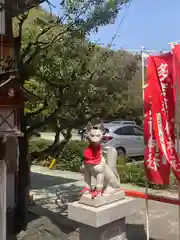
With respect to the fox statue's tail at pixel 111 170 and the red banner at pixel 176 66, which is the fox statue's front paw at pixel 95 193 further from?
the red banner at pixel 176 66

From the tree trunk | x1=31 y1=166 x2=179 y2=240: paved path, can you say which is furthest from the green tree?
x1=31 y1=166 x2=179 y2=240: paved path

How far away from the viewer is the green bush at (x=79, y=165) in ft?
36.5

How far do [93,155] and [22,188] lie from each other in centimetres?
217

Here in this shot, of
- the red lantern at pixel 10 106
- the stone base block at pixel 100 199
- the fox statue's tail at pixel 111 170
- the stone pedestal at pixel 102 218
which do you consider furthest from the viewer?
the fox statue's tail at pixel 111 170

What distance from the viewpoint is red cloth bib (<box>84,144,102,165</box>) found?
5.10 meters

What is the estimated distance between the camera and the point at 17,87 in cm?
487

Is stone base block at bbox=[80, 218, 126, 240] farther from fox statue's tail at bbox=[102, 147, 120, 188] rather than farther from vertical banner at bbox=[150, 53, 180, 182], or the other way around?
vertical banner at bbox=[150, 53, 180, 182]

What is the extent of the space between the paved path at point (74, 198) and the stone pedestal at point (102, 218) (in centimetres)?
144

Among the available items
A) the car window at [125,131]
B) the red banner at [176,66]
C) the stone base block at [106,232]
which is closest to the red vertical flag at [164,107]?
the red banner at [176,66]

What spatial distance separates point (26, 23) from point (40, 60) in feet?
3.51

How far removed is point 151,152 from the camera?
5.53 m

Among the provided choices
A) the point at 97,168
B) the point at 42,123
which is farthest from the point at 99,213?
the point at 42,123

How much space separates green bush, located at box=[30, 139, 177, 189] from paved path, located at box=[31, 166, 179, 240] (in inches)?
13.9

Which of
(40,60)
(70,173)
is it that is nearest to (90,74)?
(40,60)
